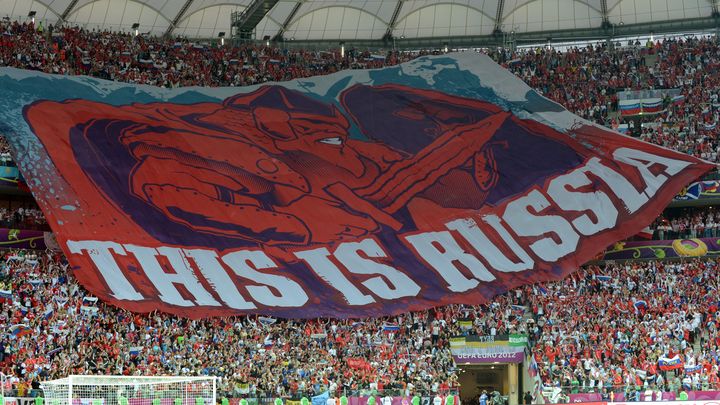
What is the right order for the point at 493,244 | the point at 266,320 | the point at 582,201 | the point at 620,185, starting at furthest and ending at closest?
the point at 582,201
the point at 620,185
the point at 493,244
the point at 266,320

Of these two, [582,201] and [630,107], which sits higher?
[630,107]

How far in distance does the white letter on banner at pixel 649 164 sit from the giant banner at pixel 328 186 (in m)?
0.07

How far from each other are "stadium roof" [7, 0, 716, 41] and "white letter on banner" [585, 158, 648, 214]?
14574 mm

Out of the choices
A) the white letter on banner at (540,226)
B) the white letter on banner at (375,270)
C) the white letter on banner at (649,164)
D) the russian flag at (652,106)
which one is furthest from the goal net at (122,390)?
the russian flag at (652,106)

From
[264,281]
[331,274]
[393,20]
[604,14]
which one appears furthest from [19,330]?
[604,14]

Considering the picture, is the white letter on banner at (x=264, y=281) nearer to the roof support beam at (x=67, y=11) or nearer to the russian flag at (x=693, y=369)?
the russian flag at (x=693, y=369)

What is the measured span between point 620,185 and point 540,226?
158 inches

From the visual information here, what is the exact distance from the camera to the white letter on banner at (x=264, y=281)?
144ft

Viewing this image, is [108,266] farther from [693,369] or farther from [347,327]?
[693,369]

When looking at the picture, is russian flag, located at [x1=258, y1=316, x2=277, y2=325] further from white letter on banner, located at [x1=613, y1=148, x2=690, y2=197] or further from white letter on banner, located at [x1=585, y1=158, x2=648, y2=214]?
white letter on banner, located at [x1=613, y1=148, x2=690, y2=197]

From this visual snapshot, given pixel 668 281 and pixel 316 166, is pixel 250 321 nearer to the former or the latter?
pixel 316 166

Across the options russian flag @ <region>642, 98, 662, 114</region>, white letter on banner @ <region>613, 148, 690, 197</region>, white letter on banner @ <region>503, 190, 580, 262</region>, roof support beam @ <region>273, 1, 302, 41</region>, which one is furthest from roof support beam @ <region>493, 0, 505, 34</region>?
white letter on banner @ <region>503, 190, 580, 262</region>

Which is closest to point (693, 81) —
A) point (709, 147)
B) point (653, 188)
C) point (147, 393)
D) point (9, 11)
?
point (709, 147)

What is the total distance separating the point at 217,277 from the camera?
4406 cm
